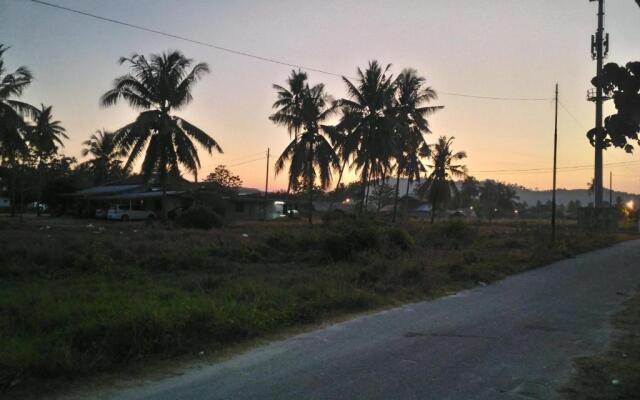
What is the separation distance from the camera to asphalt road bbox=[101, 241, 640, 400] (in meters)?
4.80

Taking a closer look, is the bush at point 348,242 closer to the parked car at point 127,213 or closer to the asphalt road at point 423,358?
the asphalt road at point 423,358

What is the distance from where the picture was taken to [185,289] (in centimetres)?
984

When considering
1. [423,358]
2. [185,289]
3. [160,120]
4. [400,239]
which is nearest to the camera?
[423,358]

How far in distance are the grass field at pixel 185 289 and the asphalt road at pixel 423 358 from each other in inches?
28.4

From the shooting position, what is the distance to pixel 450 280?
42.2 feet

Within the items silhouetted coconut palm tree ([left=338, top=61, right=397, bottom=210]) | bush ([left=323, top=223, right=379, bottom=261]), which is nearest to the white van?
silhouetted coconut palm tree ([left=338, top=61, right=397, bottom=210])

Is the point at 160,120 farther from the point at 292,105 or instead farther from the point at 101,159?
the point at 101,159

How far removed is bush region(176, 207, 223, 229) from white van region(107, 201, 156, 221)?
410 inches

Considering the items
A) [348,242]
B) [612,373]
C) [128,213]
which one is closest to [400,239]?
[348,242]

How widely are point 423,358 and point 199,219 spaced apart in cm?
2587

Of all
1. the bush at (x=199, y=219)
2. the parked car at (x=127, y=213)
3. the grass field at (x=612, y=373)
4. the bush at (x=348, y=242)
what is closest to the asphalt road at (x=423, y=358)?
the grass field at (x=612, y=373)

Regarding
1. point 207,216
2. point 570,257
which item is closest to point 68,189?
point 207,216

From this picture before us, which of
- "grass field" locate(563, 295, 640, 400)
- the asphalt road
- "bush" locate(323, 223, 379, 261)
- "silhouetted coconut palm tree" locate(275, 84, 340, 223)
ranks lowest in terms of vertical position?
the asphalt road

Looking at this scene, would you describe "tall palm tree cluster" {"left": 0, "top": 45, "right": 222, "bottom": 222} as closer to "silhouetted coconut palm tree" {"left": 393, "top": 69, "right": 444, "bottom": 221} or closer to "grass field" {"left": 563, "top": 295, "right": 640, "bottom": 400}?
"silhouetted coconut palm tree" {"left": 393, "top": 69, "right": 444, "bottom": 221}
